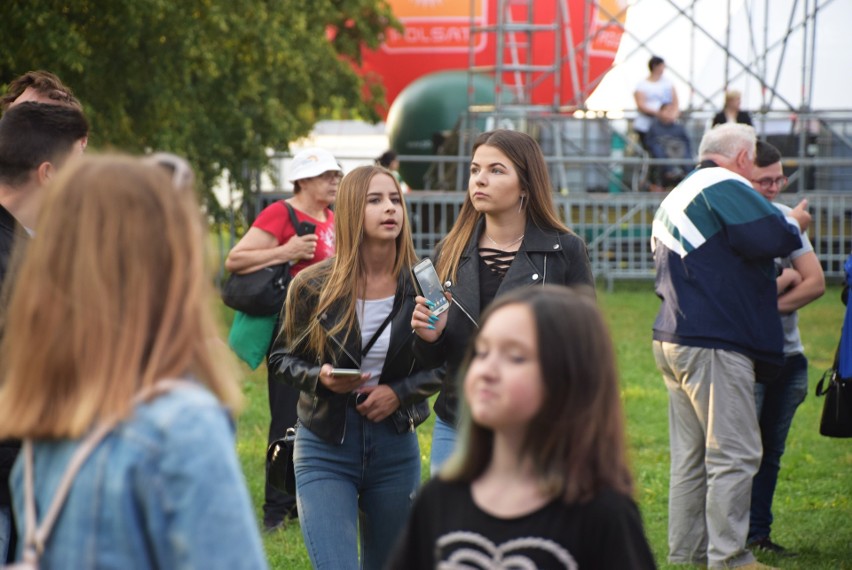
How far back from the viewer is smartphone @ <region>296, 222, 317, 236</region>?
279 inches

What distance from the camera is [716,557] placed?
6.16 m

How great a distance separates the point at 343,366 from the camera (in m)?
4.78

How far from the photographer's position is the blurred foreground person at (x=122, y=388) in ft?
6.74

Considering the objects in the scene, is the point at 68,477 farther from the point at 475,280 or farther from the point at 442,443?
the point at 475,280

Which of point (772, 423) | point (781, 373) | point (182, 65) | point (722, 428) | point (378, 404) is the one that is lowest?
point (772, 423)

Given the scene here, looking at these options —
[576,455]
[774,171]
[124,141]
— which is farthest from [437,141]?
[576,455]

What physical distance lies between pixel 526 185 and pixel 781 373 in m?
2.37

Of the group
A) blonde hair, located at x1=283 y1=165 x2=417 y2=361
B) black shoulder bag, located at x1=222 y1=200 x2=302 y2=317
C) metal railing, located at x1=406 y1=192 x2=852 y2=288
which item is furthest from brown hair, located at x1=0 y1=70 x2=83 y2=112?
metal railing, located at x1=406 y1=192 x2=852 y2=288

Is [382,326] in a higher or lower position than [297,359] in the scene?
higher

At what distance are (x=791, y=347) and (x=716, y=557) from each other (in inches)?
52.3

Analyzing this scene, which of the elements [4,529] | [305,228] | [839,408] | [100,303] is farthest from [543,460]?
[305,228]

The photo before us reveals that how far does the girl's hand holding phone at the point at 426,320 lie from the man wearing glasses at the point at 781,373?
8.64ft

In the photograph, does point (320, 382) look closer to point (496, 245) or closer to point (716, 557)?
point (496, 245)

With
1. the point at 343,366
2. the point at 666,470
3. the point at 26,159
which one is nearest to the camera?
the point at 26,159
